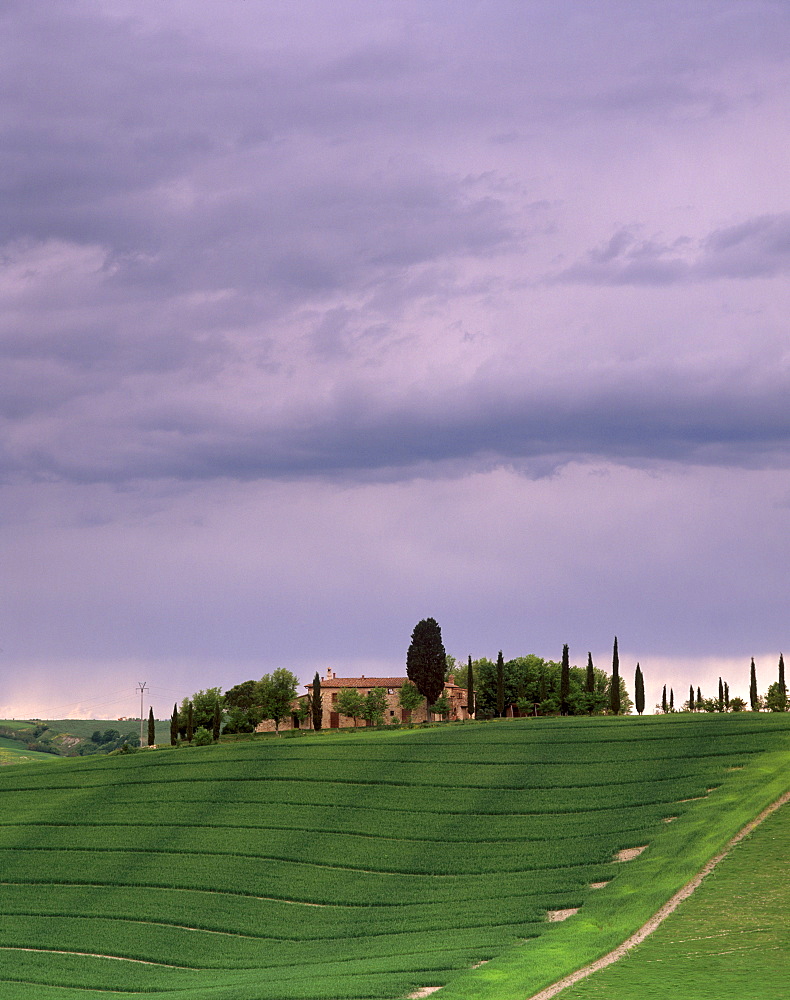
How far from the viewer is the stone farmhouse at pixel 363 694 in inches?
6373

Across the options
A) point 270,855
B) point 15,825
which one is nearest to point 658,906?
point 270,855

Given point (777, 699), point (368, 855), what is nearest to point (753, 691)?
point (777, 699)

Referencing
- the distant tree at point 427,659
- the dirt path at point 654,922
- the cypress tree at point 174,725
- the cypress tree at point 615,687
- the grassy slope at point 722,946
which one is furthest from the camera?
the distant tree at point 427,659

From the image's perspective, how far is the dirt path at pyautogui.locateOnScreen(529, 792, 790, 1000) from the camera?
3328 centimetres

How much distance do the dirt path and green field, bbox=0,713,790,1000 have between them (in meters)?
0.47

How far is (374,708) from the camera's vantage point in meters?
154

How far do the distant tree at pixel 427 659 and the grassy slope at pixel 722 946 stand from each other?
100553mm

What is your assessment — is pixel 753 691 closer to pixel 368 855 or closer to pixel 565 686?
pixel 565 686

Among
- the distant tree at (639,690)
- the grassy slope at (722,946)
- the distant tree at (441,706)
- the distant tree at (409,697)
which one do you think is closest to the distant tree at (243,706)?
the distant tree at (409,697)

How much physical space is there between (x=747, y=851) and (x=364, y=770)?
37.5m

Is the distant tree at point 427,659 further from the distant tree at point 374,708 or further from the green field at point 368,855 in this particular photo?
the green field at point 368,855

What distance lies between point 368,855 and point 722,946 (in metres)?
28.1

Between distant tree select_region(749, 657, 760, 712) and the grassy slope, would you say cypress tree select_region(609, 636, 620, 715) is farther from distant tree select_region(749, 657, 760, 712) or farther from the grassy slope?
the grassy slope

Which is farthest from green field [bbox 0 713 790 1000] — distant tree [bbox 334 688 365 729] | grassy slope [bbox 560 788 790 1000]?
distant tree [bbox 334 688 365 729]
